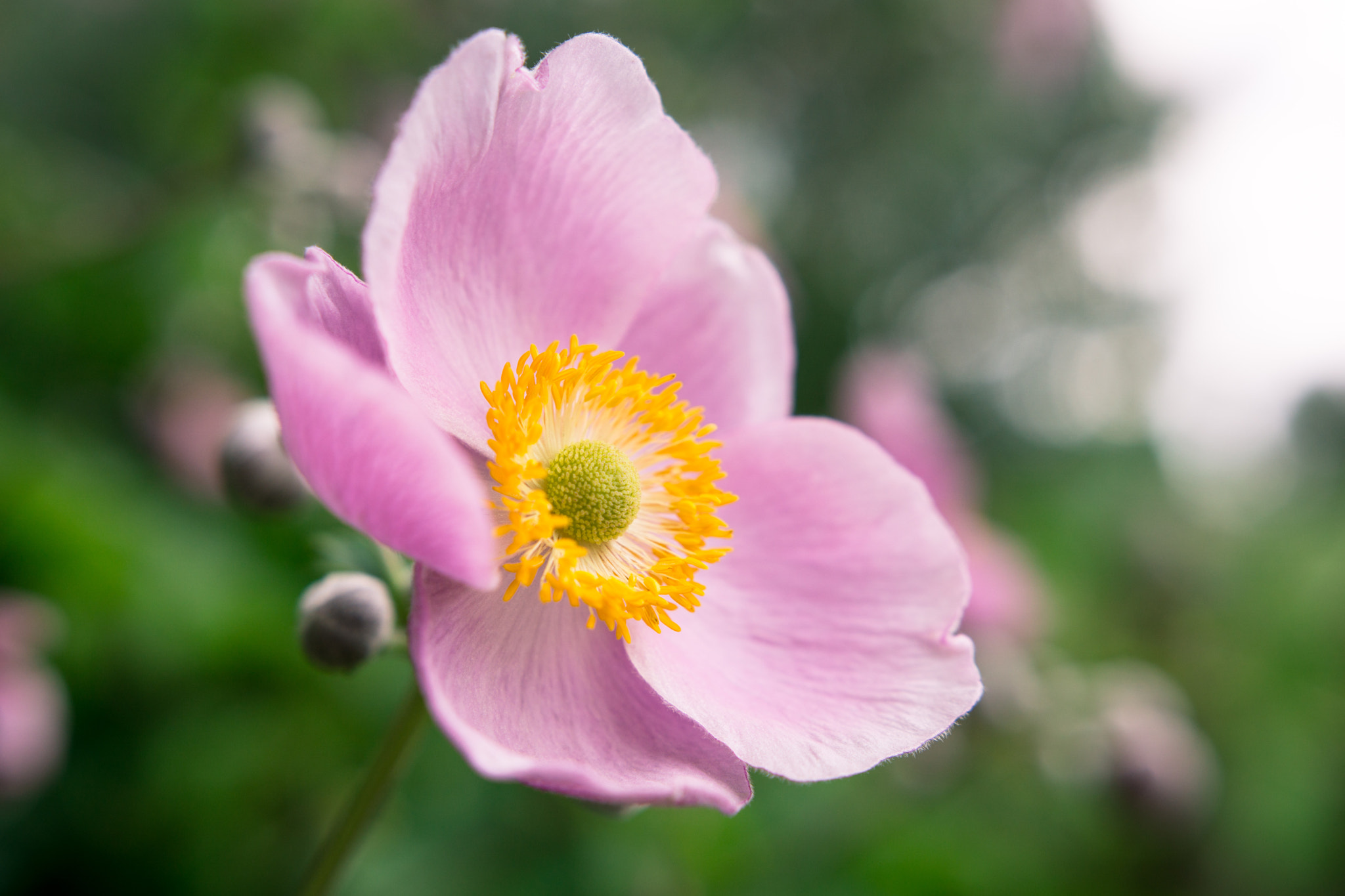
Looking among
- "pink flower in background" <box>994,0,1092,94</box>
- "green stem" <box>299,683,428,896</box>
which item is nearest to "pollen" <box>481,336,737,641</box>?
"green stem" <box>299,683,428,896</box>

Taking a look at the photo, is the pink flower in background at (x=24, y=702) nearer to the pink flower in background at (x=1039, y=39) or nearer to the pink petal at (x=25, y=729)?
the pink petal at (x=25, y=729)

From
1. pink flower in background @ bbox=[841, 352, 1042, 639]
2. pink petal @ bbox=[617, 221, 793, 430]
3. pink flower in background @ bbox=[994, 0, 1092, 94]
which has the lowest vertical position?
pink flower in background @ bbox=[841, 352, 1042, 639]

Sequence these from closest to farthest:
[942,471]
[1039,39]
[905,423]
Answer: [905,423]
[942,471]
[1039,39]

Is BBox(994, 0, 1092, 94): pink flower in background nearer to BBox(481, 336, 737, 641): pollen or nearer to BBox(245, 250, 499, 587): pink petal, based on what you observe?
BBox(481, 336, 737, 641): pollen

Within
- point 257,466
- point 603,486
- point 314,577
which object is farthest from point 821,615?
point 314,577

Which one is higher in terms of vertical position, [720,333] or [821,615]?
[720,333]

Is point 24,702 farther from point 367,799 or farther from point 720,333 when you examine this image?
point 720,333

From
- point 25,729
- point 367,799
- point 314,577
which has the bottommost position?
point 25,729
